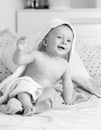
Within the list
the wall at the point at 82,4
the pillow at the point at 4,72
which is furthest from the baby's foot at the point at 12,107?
the wall at the point at 82,4

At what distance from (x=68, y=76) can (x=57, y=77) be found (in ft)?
0.18

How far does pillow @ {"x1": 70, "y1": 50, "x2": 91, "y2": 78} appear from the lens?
180 centimetres

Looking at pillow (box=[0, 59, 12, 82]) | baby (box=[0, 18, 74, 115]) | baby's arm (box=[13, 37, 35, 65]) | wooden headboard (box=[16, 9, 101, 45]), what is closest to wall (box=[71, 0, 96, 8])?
wooden headboard (box=[16, 9, 101, 45])

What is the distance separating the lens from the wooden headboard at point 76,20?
2875mm

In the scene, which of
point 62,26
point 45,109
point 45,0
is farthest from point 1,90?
point 45,0

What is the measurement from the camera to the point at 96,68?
193cm

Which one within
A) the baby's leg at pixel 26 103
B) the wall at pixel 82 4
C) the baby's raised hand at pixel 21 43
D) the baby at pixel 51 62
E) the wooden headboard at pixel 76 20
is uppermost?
the baby's raised hand at pixel 21 43

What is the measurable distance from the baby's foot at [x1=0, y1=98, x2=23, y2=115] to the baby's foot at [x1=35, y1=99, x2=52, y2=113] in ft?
0.23

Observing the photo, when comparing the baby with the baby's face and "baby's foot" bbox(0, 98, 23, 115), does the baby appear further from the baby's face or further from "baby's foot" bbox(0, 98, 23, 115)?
"baby's foot" bbox(0, 98, 23, 115)

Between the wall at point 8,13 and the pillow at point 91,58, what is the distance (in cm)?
89

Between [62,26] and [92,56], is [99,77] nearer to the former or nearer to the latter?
[92,56]

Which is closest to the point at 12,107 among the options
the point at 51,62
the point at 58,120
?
the point at 58,120

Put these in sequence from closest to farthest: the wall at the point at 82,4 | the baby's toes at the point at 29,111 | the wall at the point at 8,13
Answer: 1. the baby's toes at the point at 29,111
2. the wall at the point at 8,13
3. the wall at the point at 82,4

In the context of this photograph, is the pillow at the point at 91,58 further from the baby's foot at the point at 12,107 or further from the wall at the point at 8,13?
the wall at the point at 8,13
